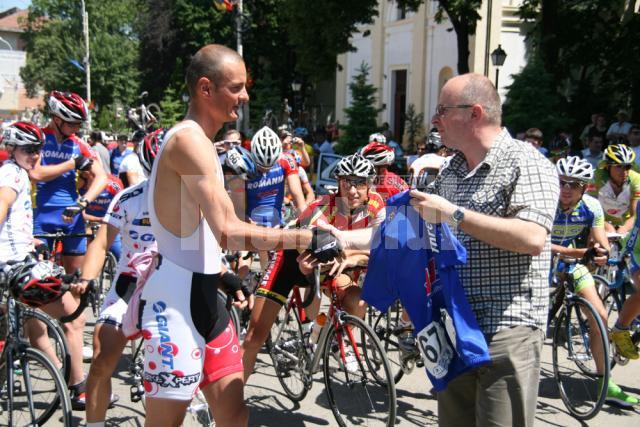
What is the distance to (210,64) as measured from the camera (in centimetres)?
307

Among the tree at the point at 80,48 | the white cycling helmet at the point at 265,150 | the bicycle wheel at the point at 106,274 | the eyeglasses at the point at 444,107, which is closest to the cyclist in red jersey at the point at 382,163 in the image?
the white cycling helmet at the point at 265,150

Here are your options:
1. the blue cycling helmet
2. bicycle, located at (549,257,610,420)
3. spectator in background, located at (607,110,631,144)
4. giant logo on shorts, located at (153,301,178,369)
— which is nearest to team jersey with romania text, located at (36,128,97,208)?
the blue cycling helmet

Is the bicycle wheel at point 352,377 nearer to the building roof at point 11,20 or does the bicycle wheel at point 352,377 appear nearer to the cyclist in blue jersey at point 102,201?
the cyclist in blue jersey at point 102,201

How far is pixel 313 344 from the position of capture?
5.43m

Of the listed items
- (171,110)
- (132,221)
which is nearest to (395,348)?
(132,221)

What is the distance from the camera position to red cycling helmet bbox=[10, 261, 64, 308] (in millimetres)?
4316

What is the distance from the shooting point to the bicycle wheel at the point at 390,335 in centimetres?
593

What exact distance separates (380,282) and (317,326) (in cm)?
191

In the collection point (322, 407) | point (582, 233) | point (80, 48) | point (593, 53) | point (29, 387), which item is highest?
point (80, 48)

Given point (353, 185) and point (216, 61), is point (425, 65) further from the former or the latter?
point (216, 61)

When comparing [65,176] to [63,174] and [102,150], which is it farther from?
[102,150]

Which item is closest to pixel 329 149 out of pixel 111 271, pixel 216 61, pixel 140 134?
pixel 140 134

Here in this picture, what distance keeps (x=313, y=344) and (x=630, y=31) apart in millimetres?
18360

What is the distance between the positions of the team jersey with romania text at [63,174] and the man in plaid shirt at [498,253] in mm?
4554
